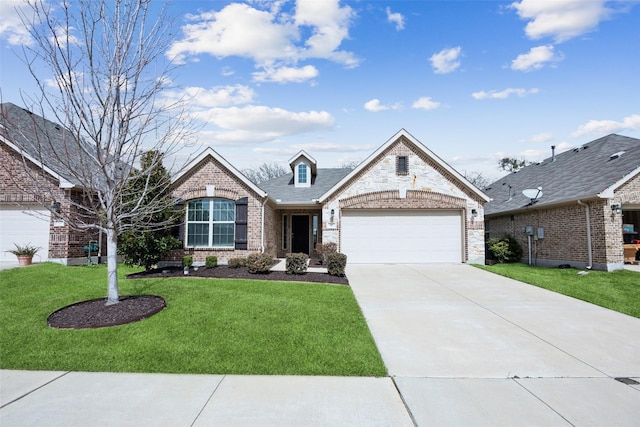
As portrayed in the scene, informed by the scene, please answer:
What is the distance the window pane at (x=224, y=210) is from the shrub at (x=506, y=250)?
12756 millimetres

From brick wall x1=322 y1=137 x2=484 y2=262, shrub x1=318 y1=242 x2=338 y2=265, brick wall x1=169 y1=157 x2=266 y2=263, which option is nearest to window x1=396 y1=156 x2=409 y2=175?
brick wall x1=322 y1=137 x2=484 y2=262

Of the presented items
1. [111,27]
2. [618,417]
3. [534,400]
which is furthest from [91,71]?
[618,417]

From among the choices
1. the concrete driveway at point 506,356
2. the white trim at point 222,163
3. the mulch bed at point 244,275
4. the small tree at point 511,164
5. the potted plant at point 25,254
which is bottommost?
the concrete driveway at point 506,356

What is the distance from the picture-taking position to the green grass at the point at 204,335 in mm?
4422

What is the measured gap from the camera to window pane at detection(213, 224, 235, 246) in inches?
555

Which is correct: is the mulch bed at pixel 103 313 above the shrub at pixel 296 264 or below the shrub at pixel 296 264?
below

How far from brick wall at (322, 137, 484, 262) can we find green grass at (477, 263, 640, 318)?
11.0ft

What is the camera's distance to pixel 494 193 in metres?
22.6

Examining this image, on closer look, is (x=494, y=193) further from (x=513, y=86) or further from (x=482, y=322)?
(x=482, y=322)

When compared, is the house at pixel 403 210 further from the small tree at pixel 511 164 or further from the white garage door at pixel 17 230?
the small tree at pixel 511 164

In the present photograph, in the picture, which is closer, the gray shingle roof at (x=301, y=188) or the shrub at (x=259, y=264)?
the shrub at (x=259, y=264)

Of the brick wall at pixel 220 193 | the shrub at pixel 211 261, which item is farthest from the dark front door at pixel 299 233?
the shrub at pixel 211 261

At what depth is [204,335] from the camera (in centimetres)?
548

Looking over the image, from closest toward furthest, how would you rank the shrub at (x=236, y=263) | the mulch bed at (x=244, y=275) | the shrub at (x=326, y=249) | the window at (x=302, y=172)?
1. the mulch bed at (x=244, y=275)
2. the shrub at (x=236, y=263)
3. the shrub at (x=326, y=249)
4. the window at (x=302, y=172)
